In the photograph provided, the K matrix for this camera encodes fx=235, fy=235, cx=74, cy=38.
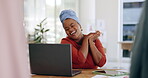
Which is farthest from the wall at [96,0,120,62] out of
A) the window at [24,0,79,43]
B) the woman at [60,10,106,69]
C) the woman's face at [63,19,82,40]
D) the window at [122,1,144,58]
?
the woman's face at [63,19,82,40]

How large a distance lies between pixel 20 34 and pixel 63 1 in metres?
4.91

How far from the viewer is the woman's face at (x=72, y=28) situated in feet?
6.12

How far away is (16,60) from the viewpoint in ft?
1.98

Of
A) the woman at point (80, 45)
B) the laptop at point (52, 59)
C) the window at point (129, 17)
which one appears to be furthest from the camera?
the window at point (129, 17)

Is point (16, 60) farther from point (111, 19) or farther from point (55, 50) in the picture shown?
point (111, 19)

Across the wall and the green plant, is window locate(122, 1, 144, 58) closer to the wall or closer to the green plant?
the wall

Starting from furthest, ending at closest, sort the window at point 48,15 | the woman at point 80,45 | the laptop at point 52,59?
the window at point 48,15 < the woman at point 80,45 < the laptop at point 52,59

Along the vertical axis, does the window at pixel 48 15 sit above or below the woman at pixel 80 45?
above

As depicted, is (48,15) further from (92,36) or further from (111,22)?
(92,36)

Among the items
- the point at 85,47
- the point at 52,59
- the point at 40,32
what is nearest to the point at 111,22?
the point at 40,32

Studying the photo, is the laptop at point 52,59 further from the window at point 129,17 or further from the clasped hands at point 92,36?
the window at point 129,17

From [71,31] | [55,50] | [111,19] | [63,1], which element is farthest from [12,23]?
[111,19]

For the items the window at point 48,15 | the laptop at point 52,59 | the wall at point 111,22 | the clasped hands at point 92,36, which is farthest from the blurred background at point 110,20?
the laptop at point 52,59

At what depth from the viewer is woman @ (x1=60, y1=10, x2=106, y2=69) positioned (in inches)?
72.8
